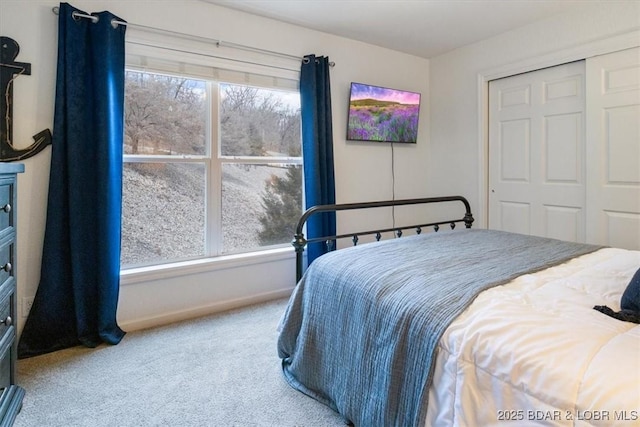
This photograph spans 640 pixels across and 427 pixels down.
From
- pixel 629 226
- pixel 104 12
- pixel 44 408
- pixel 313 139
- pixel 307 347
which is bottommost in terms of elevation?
pixel 44 408

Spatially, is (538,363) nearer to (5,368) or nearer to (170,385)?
(170,385)

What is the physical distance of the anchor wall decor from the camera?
1.96 meters

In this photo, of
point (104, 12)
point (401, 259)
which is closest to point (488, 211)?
point (401, 259)

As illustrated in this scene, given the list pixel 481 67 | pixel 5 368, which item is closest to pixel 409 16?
pixel 481 67

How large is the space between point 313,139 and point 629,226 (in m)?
2.43

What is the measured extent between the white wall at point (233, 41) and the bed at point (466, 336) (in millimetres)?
1147

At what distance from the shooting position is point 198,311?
263 cm

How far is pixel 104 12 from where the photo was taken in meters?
2.14

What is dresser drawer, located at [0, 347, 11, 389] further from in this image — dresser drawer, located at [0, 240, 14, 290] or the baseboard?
the baseboard

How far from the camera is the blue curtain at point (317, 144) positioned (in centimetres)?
296

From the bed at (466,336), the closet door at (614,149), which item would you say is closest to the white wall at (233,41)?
the bed at (466,336)

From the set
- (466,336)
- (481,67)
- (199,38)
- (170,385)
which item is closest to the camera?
(466,336)

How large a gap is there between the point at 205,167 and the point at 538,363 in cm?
249

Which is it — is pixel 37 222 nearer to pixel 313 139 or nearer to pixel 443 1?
pixel 313 139
